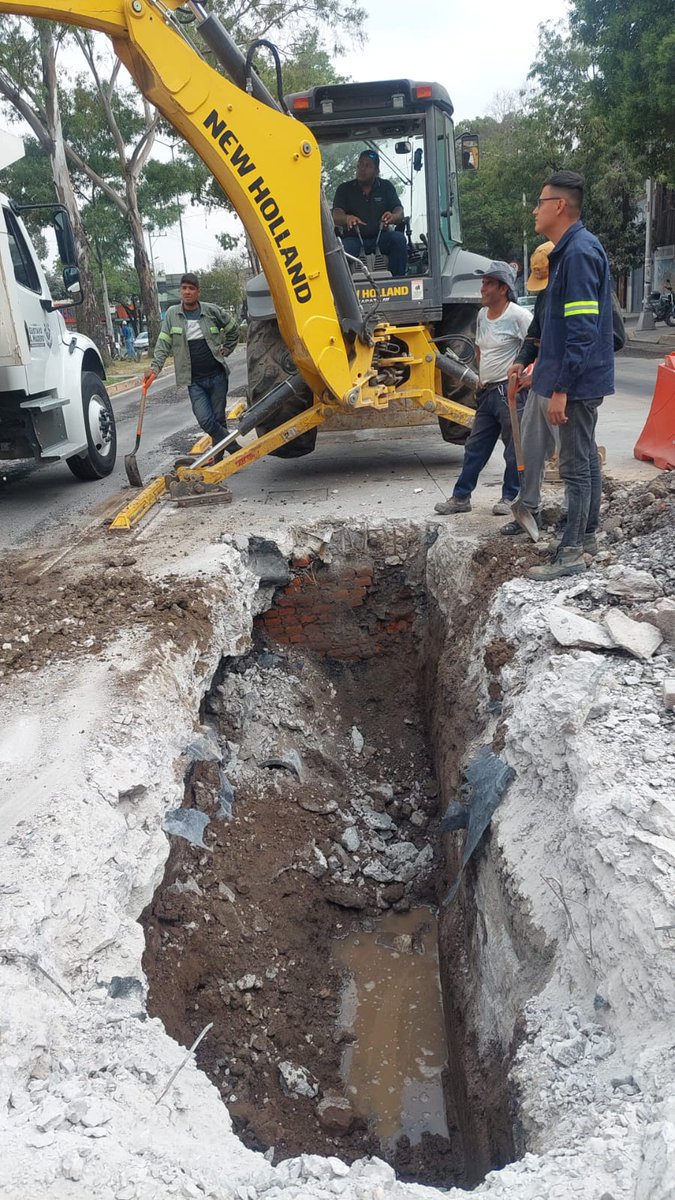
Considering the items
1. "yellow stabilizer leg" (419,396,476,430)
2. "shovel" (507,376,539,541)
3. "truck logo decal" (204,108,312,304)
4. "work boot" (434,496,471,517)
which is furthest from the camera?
"yellow stabilizer leg" (419,396,476,430)

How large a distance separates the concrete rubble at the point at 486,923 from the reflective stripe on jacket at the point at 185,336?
12.9ft

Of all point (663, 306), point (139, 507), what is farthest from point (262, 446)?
point (663, 306)

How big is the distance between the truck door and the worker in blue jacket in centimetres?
467

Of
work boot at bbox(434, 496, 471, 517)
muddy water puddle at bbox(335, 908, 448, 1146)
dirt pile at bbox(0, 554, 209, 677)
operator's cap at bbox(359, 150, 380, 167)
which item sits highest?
operator's cap at bbox(359, 150, 380, 167)

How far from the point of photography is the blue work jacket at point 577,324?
164 inches

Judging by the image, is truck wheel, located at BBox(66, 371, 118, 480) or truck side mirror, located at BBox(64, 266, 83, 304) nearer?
truck side mirror, located at BBox(64, 266, 83, 304)

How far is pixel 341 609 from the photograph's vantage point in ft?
20.7

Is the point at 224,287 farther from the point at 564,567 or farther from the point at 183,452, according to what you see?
the point at 564,567

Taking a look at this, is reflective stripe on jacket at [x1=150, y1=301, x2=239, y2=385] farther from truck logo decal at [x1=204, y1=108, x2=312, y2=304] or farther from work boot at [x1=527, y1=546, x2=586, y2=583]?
work boot at [x1=527, y1=546, x2=586, y2=583]

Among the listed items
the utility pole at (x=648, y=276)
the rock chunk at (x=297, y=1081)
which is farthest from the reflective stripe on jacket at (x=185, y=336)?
the utility pole at (x=648, y=276)

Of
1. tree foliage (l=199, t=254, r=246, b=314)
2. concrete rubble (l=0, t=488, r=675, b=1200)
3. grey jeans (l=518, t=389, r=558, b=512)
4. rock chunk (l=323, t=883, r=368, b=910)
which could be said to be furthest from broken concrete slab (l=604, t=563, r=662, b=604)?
tree foliage (l=199, t=254, r=246, b=314)

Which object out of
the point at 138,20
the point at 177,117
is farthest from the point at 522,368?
the point at 138,20

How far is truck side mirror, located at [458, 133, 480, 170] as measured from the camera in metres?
7.79

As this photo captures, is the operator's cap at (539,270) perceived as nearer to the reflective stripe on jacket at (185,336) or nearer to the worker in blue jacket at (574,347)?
the worker in blue jacket at (574,347)
